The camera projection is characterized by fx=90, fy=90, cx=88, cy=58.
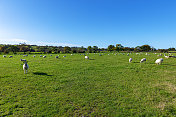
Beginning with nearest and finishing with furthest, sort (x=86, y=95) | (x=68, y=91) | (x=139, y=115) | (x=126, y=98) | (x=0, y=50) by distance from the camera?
(x=139, y=115) → (x=126, y=98) → (x=86, y=95) → (x=68, y=91) → (x=0, y=50)

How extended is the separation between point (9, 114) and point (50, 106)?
1959 millimetres

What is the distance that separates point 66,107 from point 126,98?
395cm

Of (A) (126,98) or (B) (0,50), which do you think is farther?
(B) (0,50)

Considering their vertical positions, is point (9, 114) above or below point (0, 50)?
below

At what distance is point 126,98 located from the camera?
6.12 m

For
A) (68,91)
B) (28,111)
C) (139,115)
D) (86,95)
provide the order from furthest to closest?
(68,91), (86,95), (28,111), (139,115)

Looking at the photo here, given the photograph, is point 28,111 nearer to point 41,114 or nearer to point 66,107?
point 41,114

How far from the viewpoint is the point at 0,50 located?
8012 cm

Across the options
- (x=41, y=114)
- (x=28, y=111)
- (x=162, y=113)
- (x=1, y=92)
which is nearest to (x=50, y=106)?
(x=41, y=114)

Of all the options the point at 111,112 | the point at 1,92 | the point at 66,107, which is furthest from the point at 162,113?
the point at 1,92

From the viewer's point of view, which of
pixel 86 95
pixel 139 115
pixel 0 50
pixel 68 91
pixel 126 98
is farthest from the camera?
pixel 0 50

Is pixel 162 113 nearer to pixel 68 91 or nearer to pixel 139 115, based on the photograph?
pixel 139 115

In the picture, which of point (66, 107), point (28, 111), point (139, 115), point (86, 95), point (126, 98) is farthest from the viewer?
point (86, 95)

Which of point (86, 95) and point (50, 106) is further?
point (86, 95)
